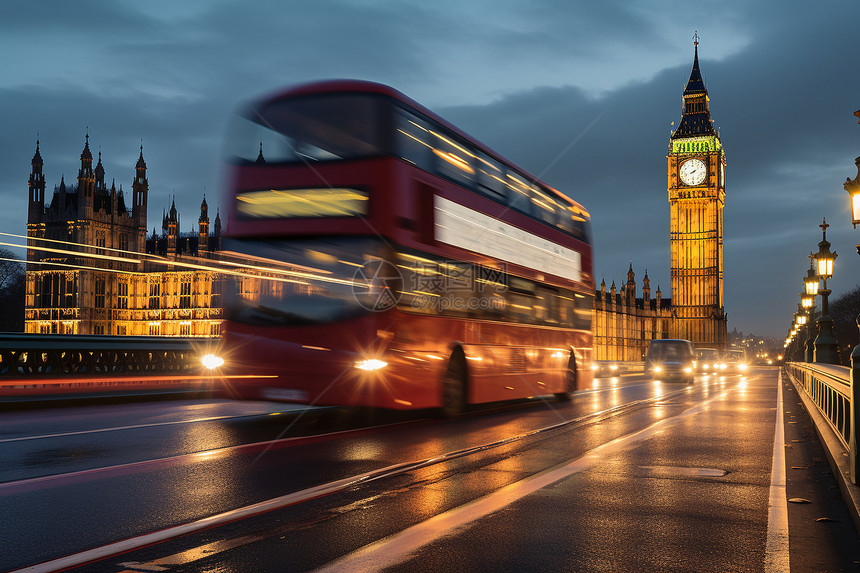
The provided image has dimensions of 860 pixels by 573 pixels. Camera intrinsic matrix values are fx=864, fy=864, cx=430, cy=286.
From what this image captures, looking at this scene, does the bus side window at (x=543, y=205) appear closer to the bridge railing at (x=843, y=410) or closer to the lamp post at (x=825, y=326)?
the bridge railing at (x=843, y=410)

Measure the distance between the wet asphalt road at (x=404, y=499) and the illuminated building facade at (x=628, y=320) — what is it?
88.2 m

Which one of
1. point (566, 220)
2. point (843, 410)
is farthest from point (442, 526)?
point (566, 220)

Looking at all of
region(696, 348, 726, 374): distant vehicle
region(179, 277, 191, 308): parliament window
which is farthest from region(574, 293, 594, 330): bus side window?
region(179, 277, 191, 308): parliament window

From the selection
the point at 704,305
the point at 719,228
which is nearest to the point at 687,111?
the point at 719,228

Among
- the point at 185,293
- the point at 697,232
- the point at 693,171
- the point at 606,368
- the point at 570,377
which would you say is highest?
the point at 693,171

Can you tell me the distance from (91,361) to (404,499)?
1588cm

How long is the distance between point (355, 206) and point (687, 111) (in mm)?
122128

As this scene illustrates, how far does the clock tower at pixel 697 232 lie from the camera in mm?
116625

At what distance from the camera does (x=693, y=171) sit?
117 m

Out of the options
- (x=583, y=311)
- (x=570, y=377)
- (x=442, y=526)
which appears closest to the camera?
(x=442, y=526)

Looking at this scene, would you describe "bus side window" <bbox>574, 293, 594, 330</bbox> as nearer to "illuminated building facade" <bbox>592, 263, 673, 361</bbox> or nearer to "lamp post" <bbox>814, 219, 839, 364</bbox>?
"lamp post" <bbox>814, 219, 839, 364</bbox>

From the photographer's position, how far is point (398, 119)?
11484mm

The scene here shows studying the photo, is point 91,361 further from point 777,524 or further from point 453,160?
point 777,524

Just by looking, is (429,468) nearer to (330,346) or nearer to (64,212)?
(330,346)
